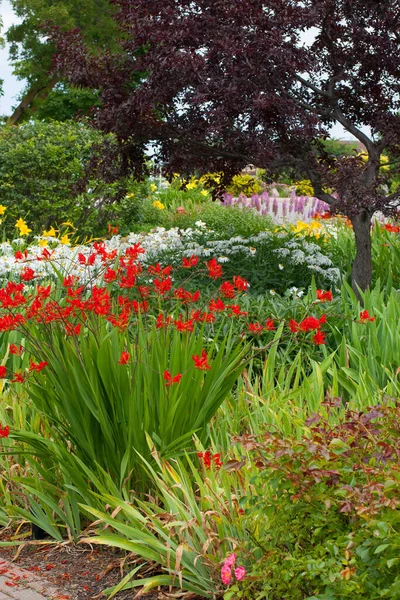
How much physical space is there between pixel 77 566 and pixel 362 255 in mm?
4641

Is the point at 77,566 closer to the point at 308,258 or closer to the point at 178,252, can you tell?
the point at 308,258

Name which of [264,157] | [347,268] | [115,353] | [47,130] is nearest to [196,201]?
[47,130]

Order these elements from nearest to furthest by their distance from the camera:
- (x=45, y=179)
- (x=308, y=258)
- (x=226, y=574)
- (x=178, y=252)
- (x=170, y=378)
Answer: (x=226, y=574) < (x=170, y=378) < (x=308, y=258) < (x=178, y=252) < (x=45, y=179)

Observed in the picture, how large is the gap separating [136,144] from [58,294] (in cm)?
242

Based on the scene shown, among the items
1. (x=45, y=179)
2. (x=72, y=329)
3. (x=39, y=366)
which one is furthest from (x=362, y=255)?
(x=45, y=179)

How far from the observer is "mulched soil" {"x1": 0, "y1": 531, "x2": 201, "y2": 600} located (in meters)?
3.26

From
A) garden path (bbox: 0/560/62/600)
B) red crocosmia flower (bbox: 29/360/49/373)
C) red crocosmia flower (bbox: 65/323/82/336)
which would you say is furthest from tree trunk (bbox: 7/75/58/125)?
garden path (bbox: 0/560/62/600)

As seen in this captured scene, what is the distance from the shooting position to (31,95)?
1387 inches

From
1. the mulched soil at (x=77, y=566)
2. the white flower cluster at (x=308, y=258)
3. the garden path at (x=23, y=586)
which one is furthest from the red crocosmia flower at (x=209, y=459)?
the white flower cluster at (x=308, y=258)

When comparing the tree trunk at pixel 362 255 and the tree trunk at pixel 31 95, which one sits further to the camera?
the tree trunk at pixel 31 95

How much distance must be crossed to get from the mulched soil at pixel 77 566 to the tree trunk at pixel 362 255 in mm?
4310

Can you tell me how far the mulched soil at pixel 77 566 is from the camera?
3.26 metres

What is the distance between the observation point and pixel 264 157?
22.0ft

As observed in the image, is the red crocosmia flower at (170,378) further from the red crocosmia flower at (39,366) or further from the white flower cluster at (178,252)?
the white flower cluster at (178,252)
